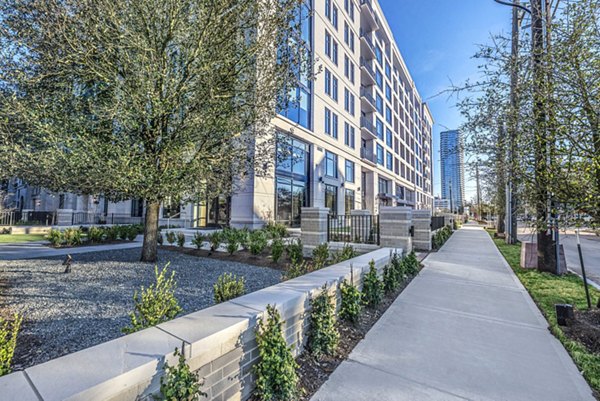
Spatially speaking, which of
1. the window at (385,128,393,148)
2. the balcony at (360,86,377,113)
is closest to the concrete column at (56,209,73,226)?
the balcony at (360,86,377,113)

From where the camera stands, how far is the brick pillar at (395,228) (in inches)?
333

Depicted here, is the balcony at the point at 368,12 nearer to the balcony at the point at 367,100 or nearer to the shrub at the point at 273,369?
the balcony at the point at 367,100

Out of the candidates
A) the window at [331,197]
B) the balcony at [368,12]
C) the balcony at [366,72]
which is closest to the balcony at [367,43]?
A: the balcony at [366,72]

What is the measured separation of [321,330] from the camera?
320cm

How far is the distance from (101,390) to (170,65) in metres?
6.31

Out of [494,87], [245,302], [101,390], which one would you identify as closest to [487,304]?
[494,87]

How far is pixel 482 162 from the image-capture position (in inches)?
266

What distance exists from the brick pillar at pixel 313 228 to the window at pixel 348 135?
17.9 metres

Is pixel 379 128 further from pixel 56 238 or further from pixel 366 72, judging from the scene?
pixel 56 238

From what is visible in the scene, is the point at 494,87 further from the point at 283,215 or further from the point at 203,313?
the point at 283,215

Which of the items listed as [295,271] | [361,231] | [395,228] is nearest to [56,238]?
[295,271]

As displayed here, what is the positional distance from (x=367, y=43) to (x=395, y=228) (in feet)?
89.3

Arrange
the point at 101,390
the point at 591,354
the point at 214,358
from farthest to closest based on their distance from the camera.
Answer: the point at 591,354, the point at 214,358, the point at 101,390

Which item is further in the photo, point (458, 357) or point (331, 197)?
point (331, 197)
